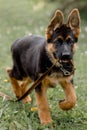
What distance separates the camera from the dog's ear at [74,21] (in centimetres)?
830

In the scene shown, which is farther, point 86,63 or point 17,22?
point 17,22

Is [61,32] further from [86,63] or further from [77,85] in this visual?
[86,63]

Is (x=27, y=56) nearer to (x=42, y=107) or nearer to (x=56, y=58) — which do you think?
(x=56, y=58)

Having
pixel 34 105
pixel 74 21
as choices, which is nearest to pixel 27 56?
pixel 34 105

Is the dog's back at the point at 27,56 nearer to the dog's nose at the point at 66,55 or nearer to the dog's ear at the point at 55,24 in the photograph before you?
the dog's ear at the point at 55,24

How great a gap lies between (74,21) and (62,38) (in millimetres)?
559

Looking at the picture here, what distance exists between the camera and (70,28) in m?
8.23

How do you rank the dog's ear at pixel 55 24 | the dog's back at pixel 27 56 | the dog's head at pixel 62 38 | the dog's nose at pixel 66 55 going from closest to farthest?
the dog's nose at pixel 66 55 → the dog's head at pixel 62 38 → the dog's ear at pixel 55 24 → the dog's back at pixel 27 56

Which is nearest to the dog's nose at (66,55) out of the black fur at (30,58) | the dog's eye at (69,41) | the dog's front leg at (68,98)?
the dog's eye at (69,41)

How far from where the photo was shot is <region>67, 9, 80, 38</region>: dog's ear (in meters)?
8.30

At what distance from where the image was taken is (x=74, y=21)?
27.5 feet

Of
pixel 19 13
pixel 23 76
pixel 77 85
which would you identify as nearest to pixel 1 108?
pixel 23 76

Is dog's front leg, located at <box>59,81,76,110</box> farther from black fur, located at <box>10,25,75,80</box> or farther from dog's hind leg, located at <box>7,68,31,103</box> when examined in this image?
dog's hind leg, located at <box>7,68,31,103</box>

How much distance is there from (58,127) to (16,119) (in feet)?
2.36
